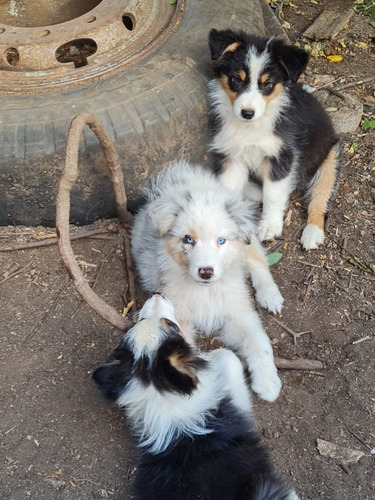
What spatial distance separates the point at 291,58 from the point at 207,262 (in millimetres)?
1639

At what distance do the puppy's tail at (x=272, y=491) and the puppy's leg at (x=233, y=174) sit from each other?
2.35m

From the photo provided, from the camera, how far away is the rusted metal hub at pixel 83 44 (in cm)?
407

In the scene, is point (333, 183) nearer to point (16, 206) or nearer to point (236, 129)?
point (236, 129)

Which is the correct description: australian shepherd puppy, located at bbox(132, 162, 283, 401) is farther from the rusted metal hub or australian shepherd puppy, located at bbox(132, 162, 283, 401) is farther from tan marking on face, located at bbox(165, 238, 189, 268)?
the rusted metal hub

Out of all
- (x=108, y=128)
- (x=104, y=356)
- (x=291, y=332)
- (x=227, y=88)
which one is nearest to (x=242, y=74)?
(x=227, y=88)

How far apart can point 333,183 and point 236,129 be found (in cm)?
97

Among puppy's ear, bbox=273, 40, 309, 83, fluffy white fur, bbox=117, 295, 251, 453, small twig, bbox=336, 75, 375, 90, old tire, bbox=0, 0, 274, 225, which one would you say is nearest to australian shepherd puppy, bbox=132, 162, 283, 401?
old tire, bbox=0, 0, 274, 225

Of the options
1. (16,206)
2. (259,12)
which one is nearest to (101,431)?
(16,206)

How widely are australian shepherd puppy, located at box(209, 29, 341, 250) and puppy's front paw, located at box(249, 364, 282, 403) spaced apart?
4.02 ft

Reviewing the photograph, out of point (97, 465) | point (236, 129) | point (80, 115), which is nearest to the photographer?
point (97, 465)

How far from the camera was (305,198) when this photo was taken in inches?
191

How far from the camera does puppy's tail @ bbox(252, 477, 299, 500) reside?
2.71m

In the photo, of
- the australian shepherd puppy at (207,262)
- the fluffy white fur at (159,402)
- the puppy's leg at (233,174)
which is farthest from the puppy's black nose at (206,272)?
the puppy's leg at (233,174)

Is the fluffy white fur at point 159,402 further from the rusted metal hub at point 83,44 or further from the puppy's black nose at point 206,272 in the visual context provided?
the rusted metal hub at point 83,44
